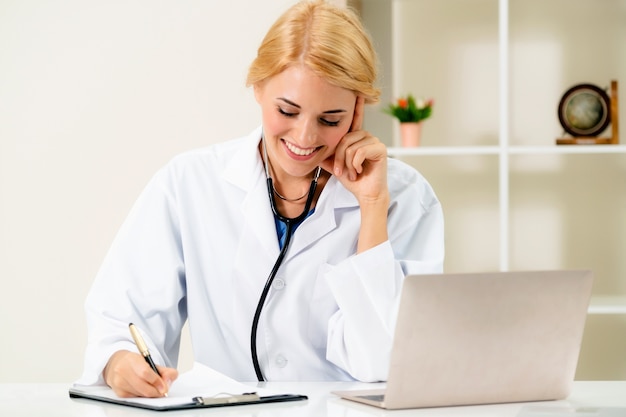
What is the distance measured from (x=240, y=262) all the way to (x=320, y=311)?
8.3 inches

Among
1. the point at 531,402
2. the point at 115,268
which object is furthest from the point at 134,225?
the point at 531,402

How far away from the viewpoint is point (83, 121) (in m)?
3.29

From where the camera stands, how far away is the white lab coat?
1914mm

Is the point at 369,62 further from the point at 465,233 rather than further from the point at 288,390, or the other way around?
the point at 465,233

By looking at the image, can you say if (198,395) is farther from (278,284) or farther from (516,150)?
(516,150)

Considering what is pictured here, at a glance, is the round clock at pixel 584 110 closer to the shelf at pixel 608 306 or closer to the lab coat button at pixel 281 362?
the shelf at pixel 608 306

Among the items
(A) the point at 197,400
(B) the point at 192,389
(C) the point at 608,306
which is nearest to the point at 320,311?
(B) the point at 192,389

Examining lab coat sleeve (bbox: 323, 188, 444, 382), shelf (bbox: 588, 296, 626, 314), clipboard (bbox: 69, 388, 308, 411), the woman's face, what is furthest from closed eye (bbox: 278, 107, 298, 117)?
shelf (bbox: 588, 296, 626, 314)

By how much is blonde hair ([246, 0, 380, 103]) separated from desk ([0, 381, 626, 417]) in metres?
0.68

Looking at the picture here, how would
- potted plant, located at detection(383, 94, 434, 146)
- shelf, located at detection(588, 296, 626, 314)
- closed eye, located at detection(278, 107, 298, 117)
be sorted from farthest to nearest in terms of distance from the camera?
potted plant, located at detection(383, 94, 434, 146) < shelf, located at detection(588, 296, 626, 314) < closed eye, located at detection(278, 107, 298, 117)

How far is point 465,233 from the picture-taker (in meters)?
3.69

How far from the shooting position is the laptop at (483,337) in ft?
4.10

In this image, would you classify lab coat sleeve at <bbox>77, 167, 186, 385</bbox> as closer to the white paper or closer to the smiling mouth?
the white paper

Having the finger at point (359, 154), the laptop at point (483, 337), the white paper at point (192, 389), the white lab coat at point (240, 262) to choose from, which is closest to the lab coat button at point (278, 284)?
the white lab coat at point (240, 262)
